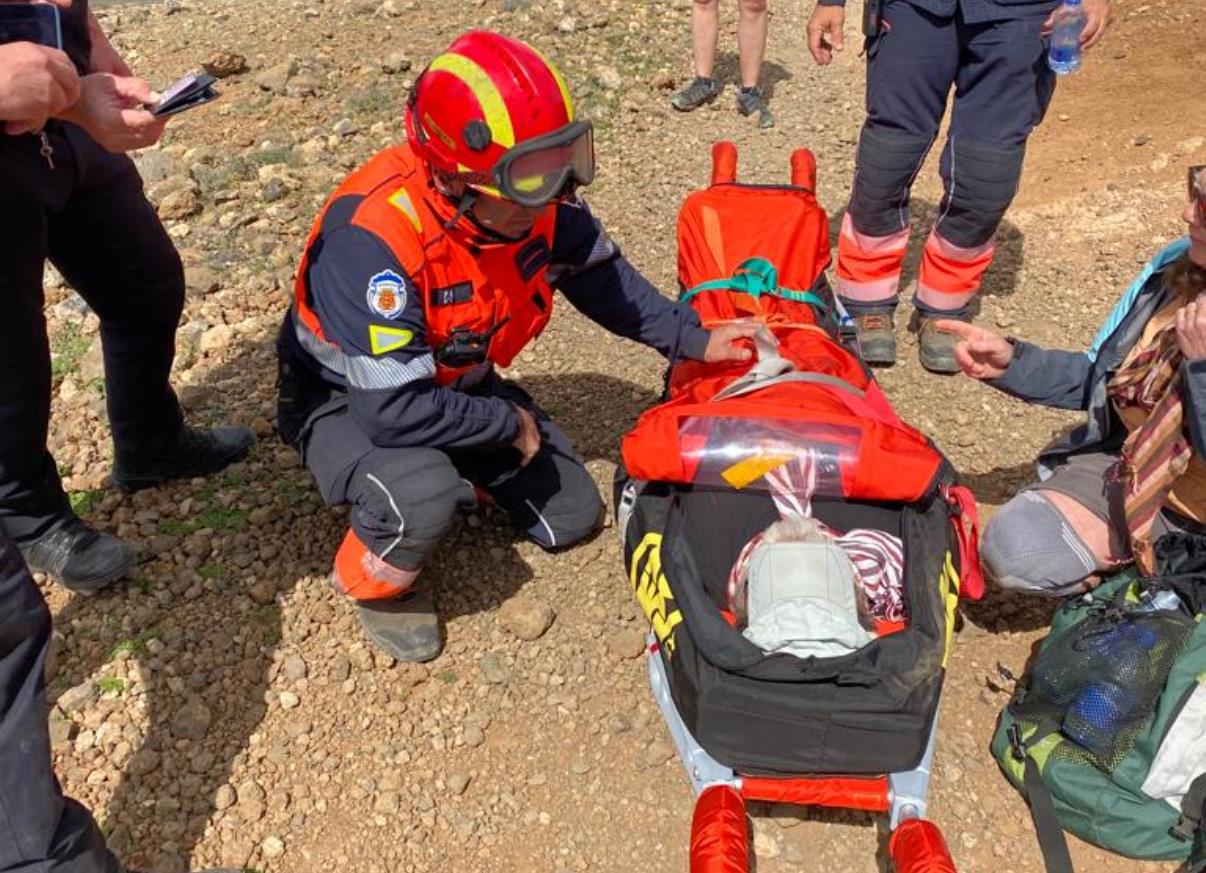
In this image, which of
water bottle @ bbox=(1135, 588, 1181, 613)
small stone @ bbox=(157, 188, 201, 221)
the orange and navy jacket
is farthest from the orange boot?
small stone @ bbox=(157, 188, 201, 221)

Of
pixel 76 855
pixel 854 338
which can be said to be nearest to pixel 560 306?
pixel 854 338

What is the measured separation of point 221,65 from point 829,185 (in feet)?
13.5

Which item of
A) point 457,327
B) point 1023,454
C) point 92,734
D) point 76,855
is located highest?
point 457,327

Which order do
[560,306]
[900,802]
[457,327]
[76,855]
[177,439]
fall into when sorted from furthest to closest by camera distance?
[560,306]
[177,439]
[457,327]
[900,802]
[76,855]

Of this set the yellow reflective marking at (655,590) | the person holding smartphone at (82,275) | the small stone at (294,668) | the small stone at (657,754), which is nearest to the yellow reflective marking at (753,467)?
the yellow reflective marking at (655,590)

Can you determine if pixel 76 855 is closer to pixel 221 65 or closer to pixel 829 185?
pixel 829 185

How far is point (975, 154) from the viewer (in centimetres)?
422

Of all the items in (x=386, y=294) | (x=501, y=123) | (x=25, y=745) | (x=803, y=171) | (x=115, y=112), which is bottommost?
(x=803, y=171)

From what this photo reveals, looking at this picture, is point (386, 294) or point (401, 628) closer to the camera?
point (386, 294)

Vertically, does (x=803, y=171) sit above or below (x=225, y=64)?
above

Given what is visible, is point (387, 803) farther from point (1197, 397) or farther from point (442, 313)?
point (1197, 397)

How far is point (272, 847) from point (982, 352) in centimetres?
254

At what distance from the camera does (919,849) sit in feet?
8.07

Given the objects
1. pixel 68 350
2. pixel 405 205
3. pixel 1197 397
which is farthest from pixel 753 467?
pixel 68 350
